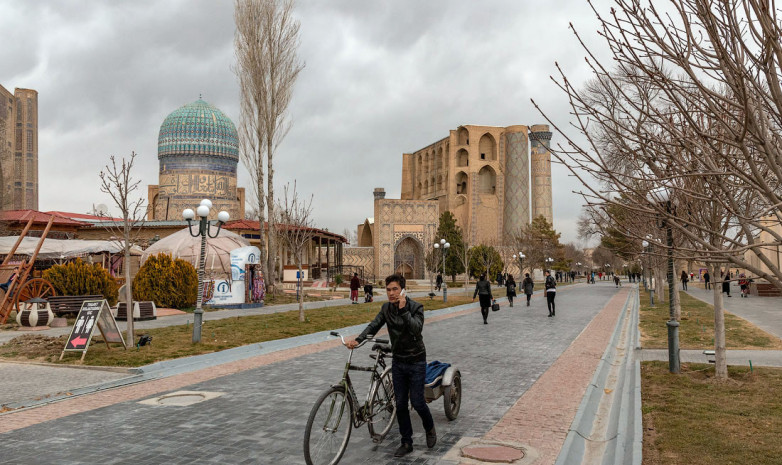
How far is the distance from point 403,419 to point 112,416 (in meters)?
3.64

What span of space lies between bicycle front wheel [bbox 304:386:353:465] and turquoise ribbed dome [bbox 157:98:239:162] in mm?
49388

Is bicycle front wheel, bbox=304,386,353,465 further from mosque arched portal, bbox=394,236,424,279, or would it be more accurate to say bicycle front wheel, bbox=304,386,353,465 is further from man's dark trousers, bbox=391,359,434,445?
mosque arched portal, bbox=394,236,424,279

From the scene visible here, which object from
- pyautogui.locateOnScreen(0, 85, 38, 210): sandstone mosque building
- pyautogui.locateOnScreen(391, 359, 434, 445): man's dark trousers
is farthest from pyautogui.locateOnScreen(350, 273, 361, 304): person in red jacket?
pyautogui.locateOnScreen(0, 85, 38, 210): sandstone mosque building

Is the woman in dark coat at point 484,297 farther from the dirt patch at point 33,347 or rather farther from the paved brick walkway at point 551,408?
the dirt patch at point 33,347

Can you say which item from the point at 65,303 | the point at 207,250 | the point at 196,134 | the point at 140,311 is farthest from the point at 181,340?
the point at 196,134

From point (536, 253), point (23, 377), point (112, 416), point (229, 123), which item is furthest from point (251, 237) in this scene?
point (112, 416)

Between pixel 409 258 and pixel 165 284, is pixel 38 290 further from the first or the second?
pixel 409 258

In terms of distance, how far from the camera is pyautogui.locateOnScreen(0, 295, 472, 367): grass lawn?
10.4 m

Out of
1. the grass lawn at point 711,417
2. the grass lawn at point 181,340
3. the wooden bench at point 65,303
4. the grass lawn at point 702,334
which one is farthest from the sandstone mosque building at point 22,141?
the grass lawn at point 711,417

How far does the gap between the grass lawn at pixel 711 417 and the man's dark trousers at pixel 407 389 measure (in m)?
2.00

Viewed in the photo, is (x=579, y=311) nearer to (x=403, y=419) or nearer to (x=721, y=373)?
(x=721, y=373)

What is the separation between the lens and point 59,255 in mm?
24297

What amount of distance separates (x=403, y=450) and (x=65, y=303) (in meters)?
16.0

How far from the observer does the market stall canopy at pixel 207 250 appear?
95.4 feet
